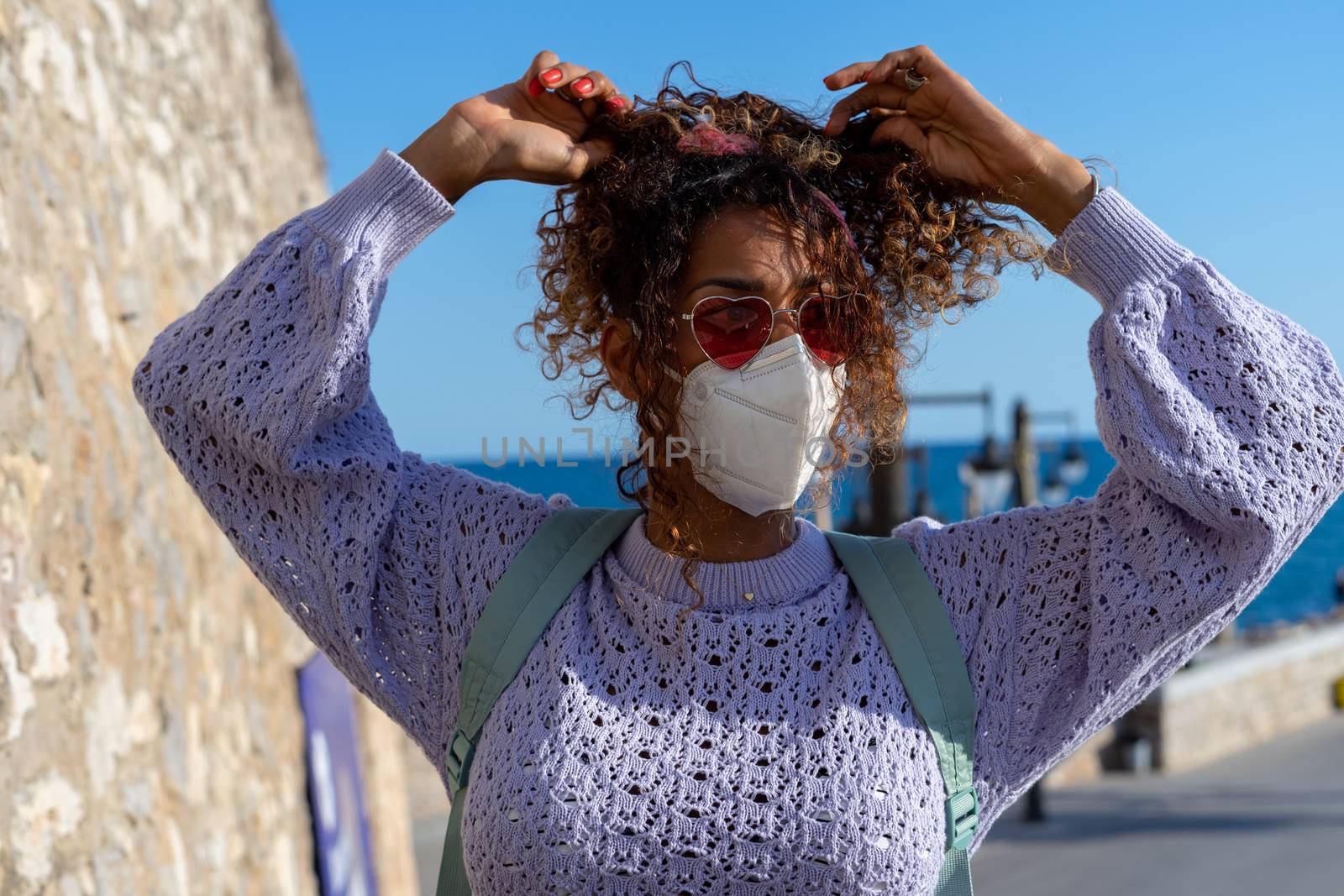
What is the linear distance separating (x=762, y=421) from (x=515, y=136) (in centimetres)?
52

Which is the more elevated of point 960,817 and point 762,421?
point 762,421

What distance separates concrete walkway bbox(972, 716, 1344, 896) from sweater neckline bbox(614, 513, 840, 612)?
25.5 ft

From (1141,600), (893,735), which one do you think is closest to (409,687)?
(893,735)

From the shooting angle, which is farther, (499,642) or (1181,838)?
(1181,838)

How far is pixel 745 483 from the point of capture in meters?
1.74

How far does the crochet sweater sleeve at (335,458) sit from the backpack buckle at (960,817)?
2.24 feet

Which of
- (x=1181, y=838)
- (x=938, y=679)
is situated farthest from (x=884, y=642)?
(x=1181, y=838)

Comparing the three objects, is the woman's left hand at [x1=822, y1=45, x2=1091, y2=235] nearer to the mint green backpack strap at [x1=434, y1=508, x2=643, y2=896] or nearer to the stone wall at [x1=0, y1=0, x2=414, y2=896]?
the mint green backpack strap at [x1=434, y1=508, x2=643, y2=896]

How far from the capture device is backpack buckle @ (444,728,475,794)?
1708 mm

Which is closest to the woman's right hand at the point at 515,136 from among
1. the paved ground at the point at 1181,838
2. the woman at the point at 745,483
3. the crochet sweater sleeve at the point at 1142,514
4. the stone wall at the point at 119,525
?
the woman at the point at 745,483

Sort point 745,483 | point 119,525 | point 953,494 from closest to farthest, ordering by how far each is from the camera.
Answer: point 745,483
point 119,525
point 953,494

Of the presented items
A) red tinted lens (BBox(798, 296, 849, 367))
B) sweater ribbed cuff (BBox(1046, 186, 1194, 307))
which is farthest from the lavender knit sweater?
red tinted lens (BBox(798, 296, 849, 367))

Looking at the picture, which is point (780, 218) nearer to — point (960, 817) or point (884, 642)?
point (884, 642)

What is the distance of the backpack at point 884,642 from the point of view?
1.65m
